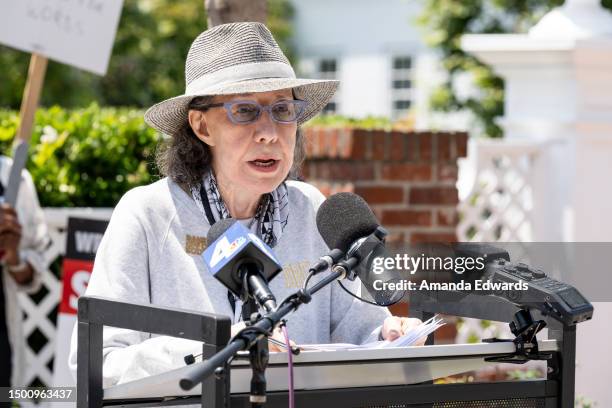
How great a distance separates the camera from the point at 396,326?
2.94 m

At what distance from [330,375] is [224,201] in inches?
34.8

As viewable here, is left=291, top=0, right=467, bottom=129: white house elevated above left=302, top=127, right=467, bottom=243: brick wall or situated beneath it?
elevated above

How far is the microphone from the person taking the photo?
90.6 inches

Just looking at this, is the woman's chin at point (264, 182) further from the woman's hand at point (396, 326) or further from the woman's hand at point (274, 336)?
the woman's hand at point (274, 336)

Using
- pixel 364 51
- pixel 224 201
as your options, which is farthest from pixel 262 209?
pixel 364 51

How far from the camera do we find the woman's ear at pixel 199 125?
3164 mm

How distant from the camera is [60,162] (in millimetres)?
6188

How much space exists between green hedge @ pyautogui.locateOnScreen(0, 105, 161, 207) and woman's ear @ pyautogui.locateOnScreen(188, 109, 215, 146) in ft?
9.41

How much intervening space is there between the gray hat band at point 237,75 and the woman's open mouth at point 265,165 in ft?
0.71

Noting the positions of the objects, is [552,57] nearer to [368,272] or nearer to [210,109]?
[210,109]

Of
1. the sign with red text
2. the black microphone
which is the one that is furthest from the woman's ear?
the sign with red text

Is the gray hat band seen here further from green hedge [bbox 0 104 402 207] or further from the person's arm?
green hedge [bbox 0 104 402 207]

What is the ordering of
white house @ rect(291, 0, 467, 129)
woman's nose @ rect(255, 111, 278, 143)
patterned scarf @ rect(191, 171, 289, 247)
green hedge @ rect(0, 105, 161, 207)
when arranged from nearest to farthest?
woman's nose @ rect(255, 111, 278, 143) < patterned scarf @ rect(191, 171, 289, 247) < green hedge @ rect(0, 105, 161, 207) < white house @ rect(291, 0, 467, 129)

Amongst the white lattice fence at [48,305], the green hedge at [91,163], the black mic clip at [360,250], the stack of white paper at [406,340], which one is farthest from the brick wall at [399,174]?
the black mic clip at [360,250]
